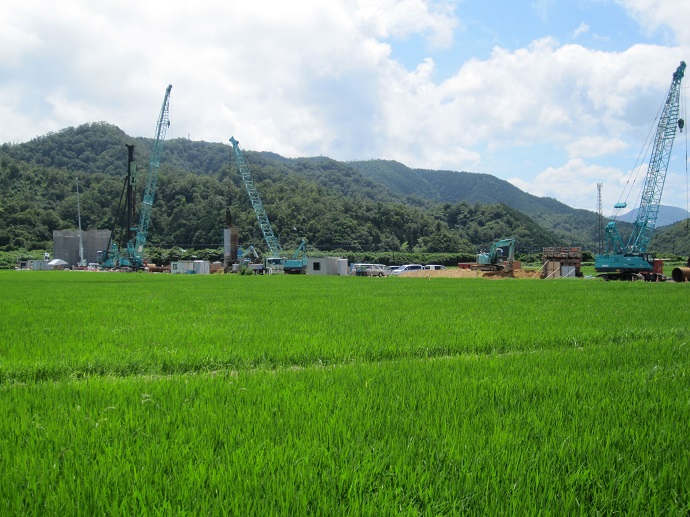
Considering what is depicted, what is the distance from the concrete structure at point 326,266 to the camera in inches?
2940

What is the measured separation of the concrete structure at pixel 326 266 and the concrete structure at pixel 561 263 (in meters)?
27.7

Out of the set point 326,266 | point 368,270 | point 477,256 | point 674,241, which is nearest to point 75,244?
point 326,266

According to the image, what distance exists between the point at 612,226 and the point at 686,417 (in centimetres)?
5551

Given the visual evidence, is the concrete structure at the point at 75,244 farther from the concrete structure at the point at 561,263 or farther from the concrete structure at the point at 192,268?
the concrete structure at the point at 561,263

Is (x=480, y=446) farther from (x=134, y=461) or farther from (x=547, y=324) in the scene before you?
(x=547, y=324)

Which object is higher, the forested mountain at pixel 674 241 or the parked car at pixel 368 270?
the forested mountain at pixel 674 241

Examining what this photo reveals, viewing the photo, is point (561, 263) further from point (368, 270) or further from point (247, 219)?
point (247, 219)

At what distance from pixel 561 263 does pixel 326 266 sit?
3124 centimetres

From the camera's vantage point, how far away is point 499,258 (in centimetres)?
6228

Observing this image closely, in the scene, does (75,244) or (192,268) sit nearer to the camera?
(192,268)

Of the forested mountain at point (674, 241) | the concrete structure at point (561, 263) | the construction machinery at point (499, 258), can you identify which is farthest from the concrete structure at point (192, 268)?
the forested mountain at point (674, 241)

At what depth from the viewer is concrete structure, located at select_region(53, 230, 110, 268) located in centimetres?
11725

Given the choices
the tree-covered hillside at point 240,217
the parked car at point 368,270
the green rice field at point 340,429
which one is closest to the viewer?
the green rice field at point 340,429

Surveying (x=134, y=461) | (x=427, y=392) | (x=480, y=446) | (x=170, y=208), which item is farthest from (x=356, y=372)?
(x=170, y=208)
